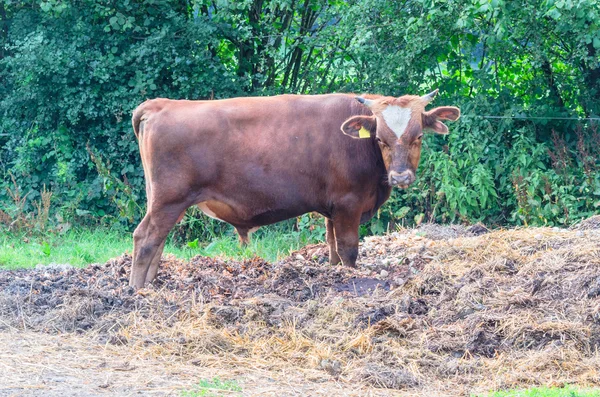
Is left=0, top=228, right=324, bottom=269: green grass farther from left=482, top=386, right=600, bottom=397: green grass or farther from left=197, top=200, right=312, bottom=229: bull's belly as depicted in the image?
left=482, top=386, right=600, bottom=397: green grass

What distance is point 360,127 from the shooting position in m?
7.82

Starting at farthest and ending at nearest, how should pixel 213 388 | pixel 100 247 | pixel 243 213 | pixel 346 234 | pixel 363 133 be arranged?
pixel 100 247 < pixel 346 234 < pixel 243 213 < pixel 363 133 < pixel 213 388

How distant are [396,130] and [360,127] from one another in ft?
1.20

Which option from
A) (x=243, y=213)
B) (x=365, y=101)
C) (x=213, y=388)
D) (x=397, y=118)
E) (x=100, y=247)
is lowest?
(x=100, y=247)

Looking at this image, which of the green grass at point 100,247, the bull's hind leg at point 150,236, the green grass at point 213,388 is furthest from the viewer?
the green grass at point 100,247

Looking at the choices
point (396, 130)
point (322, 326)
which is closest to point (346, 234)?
point (396, 130)

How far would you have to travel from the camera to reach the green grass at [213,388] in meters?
4.98

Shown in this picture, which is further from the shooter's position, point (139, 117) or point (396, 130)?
point (139, 117)

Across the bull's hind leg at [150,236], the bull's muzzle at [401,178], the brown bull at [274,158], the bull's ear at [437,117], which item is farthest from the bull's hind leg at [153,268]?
the bull's ear at [437,117]

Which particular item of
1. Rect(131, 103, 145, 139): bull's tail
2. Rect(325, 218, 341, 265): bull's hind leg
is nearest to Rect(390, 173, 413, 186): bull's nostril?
Rect(325, 218, 341, 265): bull's hind leg

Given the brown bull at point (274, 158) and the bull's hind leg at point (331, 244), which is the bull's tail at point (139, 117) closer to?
the brown bull at point (274, 158)

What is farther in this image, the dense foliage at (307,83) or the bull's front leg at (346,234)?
the dense foliage at (307,83)

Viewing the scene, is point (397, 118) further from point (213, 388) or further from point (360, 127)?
point (213, 388)

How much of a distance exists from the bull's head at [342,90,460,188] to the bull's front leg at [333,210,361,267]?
2.12 ft
